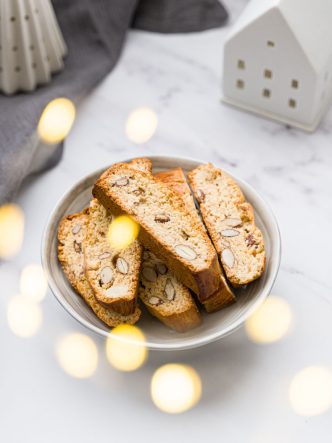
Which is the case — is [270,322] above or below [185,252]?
below

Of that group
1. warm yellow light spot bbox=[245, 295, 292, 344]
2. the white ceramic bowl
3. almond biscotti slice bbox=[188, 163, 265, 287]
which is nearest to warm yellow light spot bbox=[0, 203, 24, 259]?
the white ceramic bowl

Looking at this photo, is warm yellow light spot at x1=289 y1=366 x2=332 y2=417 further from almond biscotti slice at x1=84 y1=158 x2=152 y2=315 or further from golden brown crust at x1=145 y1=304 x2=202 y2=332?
almond biscotti slice at x1=84 y1=158 x2=152 y2=315

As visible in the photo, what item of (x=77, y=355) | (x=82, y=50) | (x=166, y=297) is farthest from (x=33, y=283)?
(x=82, y=50)

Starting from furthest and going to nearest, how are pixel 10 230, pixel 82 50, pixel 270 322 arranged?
pixel 82 50, pixel 10 230, pixel 270 322

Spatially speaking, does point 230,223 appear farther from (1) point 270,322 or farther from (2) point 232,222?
(1) point 270,322

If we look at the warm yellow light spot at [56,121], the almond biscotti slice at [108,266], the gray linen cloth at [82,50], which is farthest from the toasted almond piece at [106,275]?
the warm yellow light spot at [56,121]

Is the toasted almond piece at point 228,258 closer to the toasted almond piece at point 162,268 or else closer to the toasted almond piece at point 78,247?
the toasted almond piece at point 162,268

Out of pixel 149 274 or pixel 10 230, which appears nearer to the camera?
pixel 149 274

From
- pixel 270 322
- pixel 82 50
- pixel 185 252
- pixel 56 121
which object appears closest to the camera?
pixel 185 252
